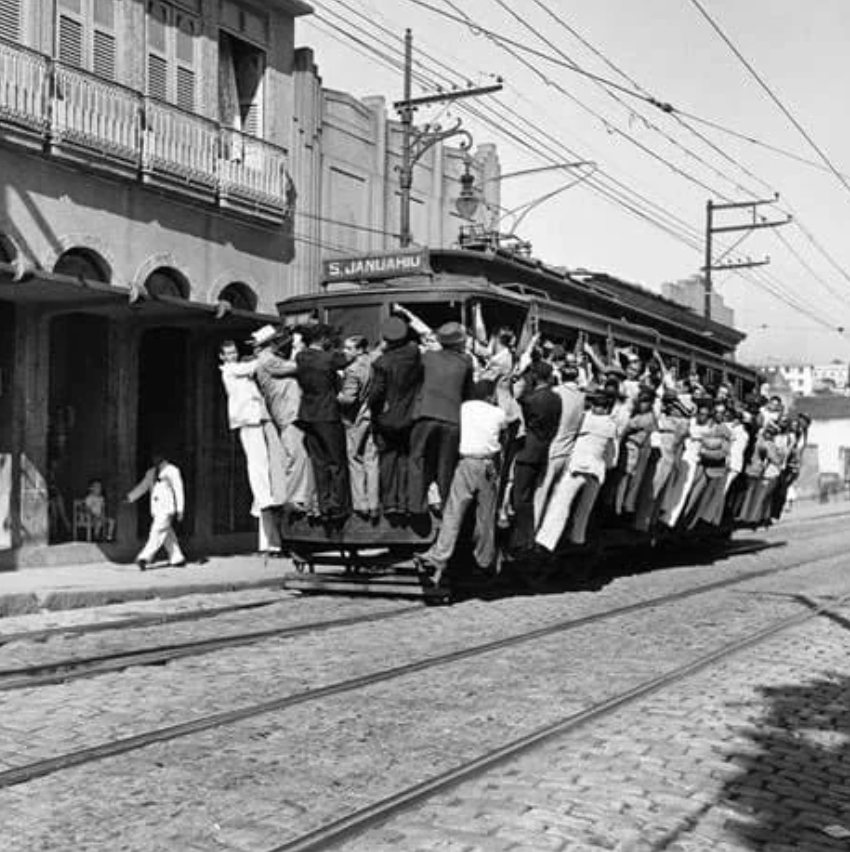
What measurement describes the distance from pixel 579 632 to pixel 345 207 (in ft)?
42.3

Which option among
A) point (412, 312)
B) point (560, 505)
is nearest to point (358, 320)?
point (412, 312)

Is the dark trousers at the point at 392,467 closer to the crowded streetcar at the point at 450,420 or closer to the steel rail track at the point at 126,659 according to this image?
the crowded streetcar at the point at 450,420

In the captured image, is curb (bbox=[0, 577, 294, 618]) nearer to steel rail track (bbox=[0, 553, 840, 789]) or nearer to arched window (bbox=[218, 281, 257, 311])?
steel rail track (bbox=[0, 553, 840, 789])

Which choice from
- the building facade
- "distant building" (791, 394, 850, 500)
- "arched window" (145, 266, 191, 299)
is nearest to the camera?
the building facade

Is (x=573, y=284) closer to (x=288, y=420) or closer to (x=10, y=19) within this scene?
(x=288, y=420)

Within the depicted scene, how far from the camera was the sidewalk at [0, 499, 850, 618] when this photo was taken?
1197 cm

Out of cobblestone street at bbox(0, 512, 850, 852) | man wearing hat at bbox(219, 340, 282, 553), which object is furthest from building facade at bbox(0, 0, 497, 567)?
cobblestone street at bbox(0, 512, 850, 852)

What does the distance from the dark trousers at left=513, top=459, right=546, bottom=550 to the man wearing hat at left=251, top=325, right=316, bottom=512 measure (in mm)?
2083

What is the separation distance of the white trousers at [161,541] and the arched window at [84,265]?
128 inches

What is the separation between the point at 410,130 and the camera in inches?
826

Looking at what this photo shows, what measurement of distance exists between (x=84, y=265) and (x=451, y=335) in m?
6.98

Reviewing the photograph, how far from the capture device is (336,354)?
37.0 feet

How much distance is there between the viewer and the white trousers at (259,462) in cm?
1195

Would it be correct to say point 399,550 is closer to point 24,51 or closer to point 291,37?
point 24,51
